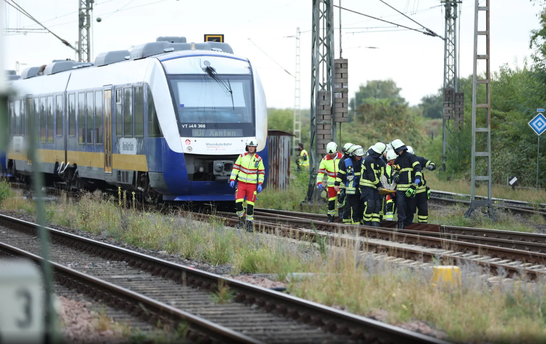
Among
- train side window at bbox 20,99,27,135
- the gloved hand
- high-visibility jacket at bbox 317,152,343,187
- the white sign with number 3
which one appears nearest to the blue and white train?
high-visibility jacket at bbox 317,152,343,187

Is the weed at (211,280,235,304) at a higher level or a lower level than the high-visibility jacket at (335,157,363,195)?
lower

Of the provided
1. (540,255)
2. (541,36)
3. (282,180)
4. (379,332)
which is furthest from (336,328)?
(541,36)

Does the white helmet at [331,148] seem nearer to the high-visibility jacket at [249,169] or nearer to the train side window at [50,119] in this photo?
the high-visibility jacket at [249,169]

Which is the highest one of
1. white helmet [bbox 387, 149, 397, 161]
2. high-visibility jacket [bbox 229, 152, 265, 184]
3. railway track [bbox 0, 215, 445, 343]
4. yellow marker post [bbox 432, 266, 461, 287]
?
white helmet [bbox 387, 149, 397, 161]

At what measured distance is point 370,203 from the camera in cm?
1522

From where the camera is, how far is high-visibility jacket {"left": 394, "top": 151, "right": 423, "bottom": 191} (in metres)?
14.9

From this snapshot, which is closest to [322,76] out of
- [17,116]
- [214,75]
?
[214,75]

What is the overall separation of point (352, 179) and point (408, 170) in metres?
1.15

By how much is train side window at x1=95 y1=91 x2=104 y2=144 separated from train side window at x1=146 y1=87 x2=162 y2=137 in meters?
3.28

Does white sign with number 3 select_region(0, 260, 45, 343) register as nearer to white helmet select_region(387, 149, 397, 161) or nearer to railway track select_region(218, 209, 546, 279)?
railway track select_region(218, 209, 546, 279)

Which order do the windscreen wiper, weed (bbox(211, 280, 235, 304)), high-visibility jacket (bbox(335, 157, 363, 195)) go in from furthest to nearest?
the windscreen wiper, high-visibility jacket (bbox(335, 157, 363, 195)), weed (bbox(211, 280, 235, 304))

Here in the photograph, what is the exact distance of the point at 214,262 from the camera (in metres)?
11.3

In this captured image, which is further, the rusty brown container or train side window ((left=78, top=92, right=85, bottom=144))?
the rusty brown container

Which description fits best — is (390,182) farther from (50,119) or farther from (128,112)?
(50,119)
